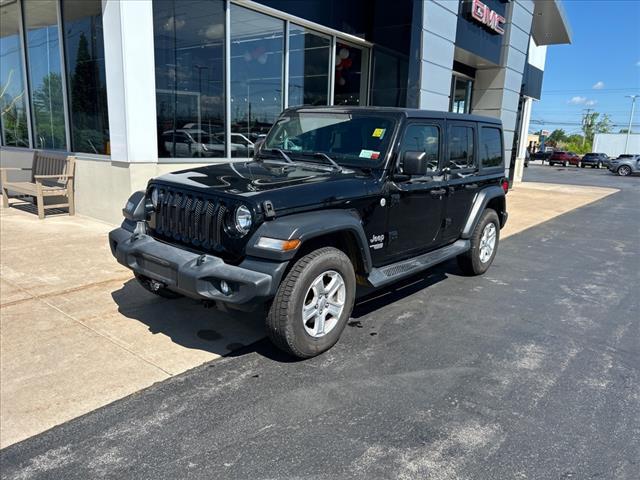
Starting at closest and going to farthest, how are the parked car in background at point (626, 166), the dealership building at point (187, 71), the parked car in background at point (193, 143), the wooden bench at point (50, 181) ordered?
1. the dealership building at point (187, 71)
2. the parked car in background at point (193, 143)
3. the wooden bench at point (50, 181)
4. the parked car in background at point (626, 166)

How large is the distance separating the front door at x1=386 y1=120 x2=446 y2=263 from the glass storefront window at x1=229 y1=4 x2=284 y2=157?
Result: 458 cm

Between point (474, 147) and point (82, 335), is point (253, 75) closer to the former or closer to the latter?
point (474, 147)

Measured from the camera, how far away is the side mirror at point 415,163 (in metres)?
4.19

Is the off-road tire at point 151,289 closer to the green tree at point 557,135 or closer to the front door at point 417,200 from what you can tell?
the front door at point 417,200

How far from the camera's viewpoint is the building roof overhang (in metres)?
18.3

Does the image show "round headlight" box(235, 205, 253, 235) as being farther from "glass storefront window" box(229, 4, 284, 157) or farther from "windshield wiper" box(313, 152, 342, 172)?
"glass storefront window" box(229, 4, 284, 157)

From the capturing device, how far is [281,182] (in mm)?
3799

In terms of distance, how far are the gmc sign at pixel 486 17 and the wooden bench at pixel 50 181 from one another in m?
10.9

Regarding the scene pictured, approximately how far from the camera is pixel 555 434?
9.66 feet

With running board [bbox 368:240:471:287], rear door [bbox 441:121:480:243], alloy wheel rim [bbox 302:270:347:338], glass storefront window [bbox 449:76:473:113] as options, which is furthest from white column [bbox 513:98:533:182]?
alloy wheel rim [bbox 302:270:347:338]

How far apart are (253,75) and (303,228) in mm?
6834

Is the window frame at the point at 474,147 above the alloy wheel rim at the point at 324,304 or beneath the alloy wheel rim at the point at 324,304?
above

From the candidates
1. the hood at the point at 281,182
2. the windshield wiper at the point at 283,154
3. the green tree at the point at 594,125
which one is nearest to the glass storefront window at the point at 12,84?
the windshield wiper at the point at 283,154

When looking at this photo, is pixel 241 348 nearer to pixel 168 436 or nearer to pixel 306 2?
pixel 168 436
